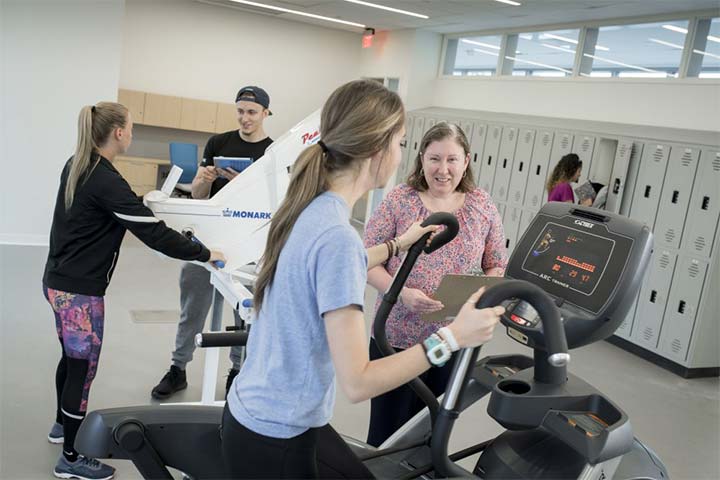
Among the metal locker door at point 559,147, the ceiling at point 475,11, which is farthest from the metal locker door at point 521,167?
the ceiling at point 475,11

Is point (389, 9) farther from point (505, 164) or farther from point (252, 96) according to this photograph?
point (252, 96)

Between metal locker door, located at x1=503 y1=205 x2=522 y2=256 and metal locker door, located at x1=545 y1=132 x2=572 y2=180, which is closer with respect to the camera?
metal locker door, located at x1=545 y1=132 x2=572 y2=180

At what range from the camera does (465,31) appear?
9.78 m

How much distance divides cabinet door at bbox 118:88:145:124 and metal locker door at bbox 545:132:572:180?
5901 mm

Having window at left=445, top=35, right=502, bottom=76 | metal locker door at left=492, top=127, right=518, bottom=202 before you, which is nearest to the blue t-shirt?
metal locker door at left=492, top=127, right=518, bottom=202

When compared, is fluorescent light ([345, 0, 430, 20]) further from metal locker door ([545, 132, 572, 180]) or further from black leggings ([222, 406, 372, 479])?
black leggings ([222, 406, 372, 479])

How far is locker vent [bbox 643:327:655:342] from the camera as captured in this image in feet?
19.1

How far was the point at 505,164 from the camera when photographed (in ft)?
25.5

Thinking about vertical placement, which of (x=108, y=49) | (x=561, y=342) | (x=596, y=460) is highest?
(x=108, y=49)

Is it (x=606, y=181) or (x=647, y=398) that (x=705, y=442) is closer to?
(x=647, y=398)

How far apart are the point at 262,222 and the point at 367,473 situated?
61.3 inches

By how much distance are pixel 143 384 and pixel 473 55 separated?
296 inches

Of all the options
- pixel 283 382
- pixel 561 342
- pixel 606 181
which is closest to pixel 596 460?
pixel 561 342

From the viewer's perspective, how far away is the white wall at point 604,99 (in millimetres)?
6359
